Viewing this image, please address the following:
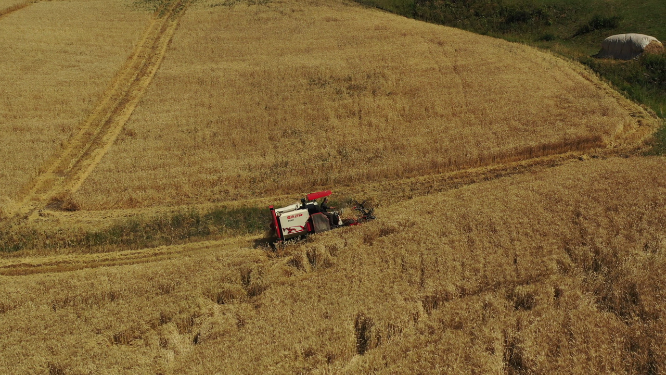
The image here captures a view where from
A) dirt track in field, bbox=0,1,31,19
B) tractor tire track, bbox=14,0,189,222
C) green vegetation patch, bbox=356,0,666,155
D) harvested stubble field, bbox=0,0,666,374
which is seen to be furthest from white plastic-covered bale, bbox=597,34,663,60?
dirt track in field, bbox=0,1,31,19

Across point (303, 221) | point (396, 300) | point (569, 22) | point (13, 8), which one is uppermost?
point (13, 8)

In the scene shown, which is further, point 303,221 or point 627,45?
point 627,45

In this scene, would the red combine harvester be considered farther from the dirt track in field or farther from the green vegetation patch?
the dirt track in field

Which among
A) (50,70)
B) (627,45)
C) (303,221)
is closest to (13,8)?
(50,70)

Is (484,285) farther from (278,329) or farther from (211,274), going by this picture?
(211,274)

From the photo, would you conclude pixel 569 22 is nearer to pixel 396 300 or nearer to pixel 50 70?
pixel 396 300

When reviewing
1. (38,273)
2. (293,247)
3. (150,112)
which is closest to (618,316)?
(293,247)
